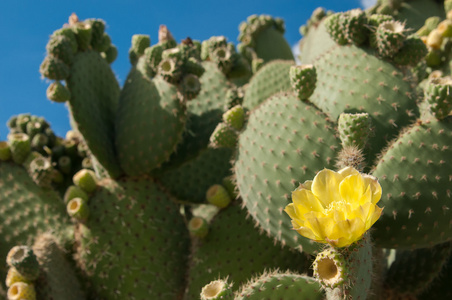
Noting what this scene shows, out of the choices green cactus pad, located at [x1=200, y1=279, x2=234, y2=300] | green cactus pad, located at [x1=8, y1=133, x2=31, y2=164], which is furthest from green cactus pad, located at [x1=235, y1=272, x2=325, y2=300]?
green cactus pad, located at [x1=8, y1=133, x2=31, y2=164]

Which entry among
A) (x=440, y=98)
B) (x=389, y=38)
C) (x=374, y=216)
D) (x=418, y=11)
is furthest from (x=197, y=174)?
(x=418, y=11)

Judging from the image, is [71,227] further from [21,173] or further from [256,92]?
[256,92]

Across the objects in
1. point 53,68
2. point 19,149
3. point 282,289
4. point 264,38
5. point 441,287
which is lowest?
point 441,287

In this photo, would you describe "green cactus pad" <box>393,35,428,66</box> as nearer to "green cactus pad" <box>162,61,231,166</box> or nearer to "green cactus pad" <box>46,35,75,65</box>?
"green cactus pad" <box>162,61,231,166</box>

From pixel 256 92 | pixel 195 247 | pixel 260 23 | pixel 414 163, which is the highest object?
pixel 260 23

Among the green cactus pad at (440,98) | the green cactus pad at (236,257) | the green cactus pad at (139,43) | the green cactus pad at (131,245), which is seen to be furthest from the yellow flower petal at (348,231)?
the green cactus pad at (139,43)

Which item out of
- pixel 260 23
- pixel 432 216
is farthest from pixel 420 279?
pixel 260 23

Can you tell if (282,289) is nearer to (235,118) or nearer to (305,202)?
(305,202)
